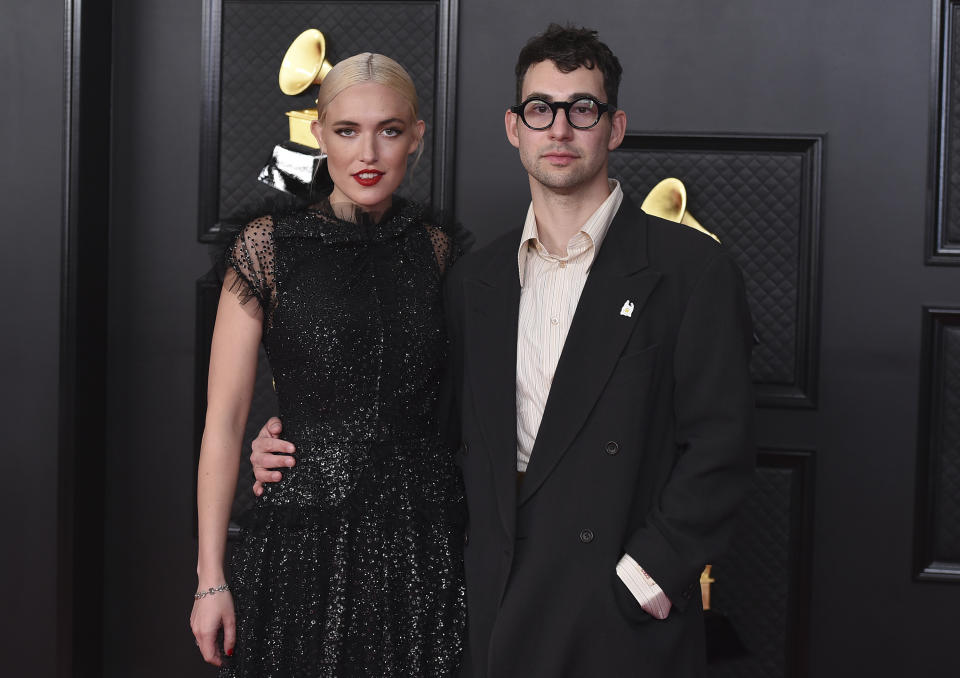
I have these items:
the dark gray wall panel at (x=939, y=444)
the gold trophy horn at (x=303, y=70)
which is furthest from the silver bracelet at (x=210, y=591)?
the dark gray wall panel at (x=939, y=444)

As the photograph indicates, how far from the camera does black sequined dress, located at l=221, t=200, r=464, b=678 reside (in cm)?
157

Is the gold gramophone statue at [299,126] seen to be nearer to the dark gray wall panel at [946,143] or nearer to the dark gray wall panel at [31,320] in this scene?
the dark gray wall panel at [31,320]

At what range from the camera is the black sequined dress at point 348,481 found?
1568 mm

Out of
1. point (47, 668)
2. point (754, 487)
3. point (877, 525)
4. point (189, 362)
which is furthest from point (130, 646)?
point (877, 525)

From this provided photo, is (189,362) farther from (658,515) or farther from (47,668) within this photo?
(658,515)

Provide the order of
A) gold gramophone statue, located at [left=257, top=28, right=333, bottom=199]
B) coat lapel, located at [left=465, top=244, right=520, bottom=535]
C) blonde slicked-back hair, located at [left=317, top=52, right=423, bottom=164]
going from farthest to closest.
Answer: gold gramophone statue, located at [left=257, top=28, right=333, bottom=199] < blonde slicked-back hair, located at [left=317, top=52, right=423, bottom=164] < coat lapel, located at [left=465, top=244, right=520, bottom=535]

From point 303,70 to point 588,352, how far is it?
1250mm

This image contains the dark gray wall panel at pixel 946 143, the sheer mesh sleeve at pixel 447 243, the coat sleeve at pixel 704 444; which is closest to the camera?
the coat sleeve at pixel 704 444

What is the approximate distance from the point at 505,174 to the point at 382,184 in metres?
0.70

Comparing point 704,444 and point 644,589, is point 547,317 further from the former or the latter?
point 644,589

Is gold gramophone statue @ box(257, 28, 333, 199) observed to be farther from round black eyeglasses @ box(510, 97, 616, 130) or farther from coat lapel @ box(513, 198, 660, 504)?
coat lapel @ box(513, 198, 660, 504)

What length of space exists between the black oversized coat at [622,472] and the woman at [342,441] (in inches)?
4.7

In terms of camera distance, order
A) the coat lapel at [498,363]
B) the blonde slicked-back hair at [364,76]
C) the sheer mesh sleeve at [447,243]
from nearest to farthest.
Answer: the coat lapel at [498,363], the blonde slicked-back hair at [364,76], the sheer mesh sleeve at [447,243]

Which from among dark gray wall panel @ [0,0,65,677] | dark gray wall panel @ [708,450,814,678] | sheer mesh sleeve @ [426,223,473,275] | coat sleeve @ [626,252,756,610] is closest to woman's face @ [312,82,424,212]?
sheer mesh sleeve @ [426,223,473,275]
